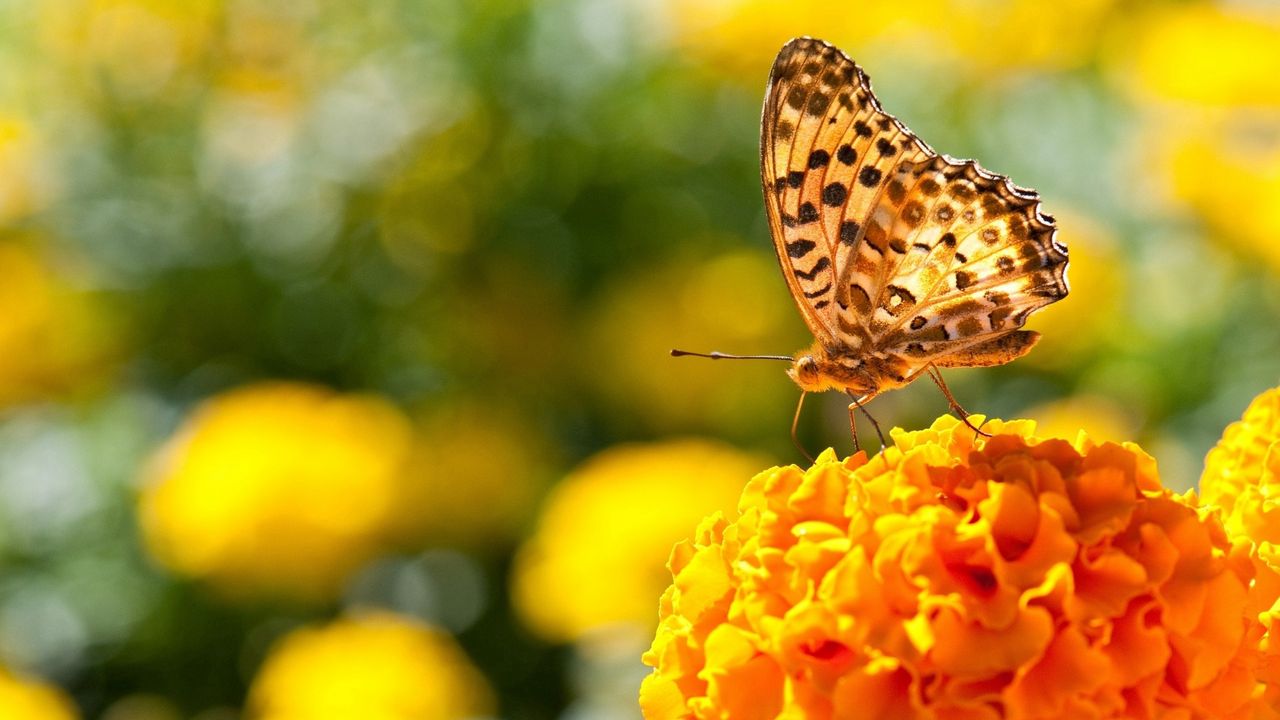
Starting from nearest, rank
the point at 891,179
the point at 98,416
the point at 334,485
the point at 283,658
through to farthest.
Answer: the point at 891,179 → the point at 283,658 → the point at 334,485 → the point at 98,416

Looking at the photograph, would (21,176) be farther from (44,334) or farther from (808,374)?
(808,374)

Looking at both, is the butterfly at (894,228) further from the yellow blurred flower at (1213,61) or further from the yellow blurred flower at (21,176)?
the yellow blurred flower at (21,176)

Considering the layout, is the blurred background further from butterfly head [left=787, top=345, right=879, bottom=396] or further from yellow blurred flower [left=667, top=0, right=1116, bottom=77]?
butterfly head [left=787, top=345, right=879, bottom=396]

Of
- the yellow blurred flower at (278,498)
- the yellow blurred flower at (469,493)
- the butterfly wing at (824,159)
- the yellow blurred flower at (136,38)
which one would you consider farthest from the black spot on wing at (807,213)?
the yellow blurred flower at (136,38)

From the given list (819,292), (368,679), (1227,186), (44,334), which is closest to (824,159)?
(819,292)

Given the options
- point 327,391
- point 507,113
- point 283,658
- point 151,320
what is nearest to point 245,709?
point 283,658

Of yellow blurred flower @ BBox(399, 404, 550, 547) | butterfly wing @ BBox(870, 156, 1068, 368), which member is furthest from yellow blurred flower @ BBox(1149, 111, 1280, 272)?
butterfly wing @ BBox(870, 156, 1068, 368)

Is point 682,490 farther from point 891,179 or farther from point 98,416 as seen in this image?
point 98,416
